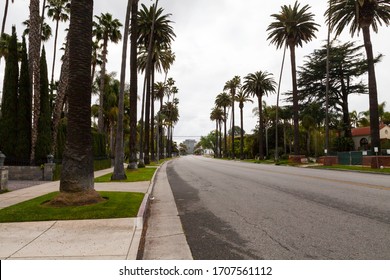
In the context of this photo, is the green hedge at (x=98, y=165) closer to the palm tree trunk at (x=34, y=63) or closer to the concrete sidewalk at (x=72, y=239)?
the palm tree trunk at (x=34, y=63)

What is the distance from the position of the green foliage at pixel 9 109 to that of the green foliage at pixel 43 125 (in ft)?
4.45

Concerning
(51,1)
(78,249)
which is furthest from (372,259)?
(51,1)

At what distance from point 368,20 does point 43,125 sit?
97.2 ft

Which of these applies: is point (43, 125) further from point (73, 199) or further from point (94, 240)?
point (94, 240)

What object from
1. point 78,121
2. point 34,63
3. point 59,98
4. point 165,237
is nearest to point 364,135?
point 59,98

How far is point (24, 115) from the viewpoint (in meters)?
17.9

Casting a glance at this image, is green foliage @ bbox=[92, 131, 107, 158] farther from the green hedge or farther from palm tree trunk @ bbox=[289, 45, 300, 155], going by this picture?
palm tree trunk @ bbox=[289, 45, 300, 155]

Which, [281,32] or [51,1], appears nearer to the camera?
[51,1]

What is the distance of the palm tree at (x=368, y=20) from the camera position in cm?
2759

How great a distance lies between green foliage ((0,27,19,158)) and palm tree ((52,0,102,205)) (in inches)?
454

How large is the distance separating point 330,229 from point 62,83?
18.6 meters

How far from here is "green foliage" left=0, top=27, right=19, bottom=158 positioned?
17641 millimetres
